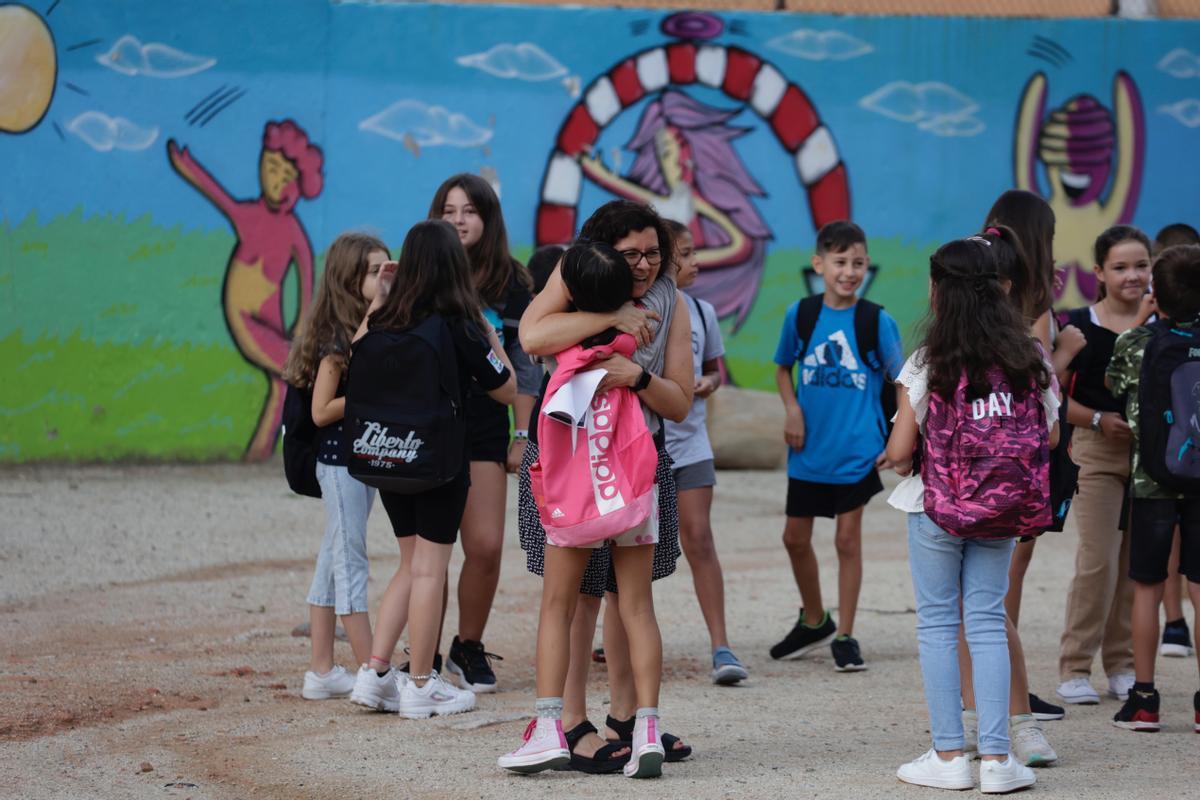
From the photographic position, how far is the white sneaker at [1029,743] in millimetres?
4621

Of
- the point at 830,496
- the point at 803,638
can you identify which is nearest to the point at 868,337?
the point at 830,496

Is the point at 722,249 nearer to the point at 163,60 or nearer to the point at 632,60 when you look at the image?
the point at 632,60

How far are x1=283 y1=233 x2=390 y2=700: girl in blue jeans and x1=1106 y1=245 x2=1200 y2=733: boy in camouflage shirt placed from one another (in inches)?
110

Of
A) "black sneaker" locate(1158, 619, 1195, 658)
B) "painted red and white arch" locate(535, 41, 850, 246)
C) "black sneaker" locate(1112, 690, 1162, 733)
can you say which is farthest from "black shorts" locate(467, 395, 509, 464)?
"painted red and white arch" locate(535, 41, 850, 246)

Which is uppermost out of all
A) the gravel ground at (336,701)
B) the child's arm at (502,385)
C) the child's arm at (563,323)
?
the child's arm at (563,323)

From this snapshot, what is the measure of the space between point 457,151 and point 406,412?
7.62 meters

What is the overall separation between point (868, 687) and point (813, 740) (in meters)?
0.98

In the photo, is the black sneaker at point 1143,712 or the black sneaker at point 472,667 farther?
the black sneaker at point 472,667

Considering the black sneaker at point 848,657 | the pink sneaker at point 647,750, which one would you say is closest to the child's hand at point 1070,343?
the black sneaker at point 848,657

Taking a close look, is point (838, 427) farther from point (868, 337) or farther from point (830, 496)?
point (868, 337)

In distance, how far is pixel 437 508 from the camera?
525 cm

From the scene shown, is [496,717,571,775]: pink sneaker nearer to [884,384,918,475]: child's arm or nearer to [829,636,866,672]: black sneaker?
[884,384,918,475]: child's arm

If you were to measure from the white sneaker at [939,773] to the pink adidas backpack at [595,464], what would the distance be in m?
1.11

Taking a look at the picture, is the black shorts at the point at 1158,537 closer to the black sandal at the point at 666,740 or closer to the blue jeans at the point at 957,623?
the blue jeans at the point at 957,623
